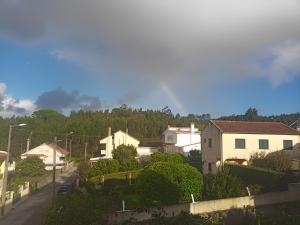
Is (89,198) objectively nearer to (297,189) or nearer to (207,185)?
(207,185)

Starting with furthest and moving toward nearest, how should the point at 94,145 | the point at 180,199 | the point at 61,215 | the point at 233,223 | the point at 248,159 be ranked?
1. the point at 94,145
2. the point at 248,159
3. the point at 180,199
4. the point at 233,223
5. the point at 61,215

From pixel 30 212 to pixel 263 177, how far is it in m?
20.3

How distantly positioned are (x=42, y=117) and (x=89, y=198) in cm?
16148

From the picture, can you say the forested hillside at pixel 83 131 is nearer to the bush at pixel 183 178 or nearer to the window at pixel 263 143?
the window at pixel 263 143

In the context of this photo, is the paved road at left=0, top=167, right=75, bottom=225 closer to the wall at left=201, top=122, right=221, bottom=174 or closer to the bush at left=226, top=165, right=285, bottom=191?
the bush at left=226, top=165, right=285, bottom=191

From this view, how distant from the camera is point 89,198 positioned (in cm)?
1794

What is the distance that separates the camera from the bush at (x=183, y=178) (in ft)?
85.9

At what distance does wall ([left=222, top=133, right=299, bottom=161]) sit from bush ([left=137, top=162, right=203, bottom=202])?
61.8 feet

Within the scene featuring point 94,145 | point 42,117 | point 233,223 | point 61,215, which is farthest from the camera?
point 42,117

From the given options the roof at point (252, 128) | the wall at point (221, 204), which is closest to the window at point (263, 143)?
the roof at point (252, 128)

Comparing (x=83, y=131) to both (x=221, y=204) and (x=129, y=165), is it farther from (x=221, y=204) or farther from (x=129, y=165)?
(x=221, y=204)

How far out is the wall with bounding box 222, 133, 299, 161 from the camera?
4538cm

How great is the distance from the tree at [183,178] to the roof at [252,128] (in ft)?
63.6

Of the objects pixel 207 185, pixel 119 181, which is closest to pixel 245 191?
pixel 207 185
